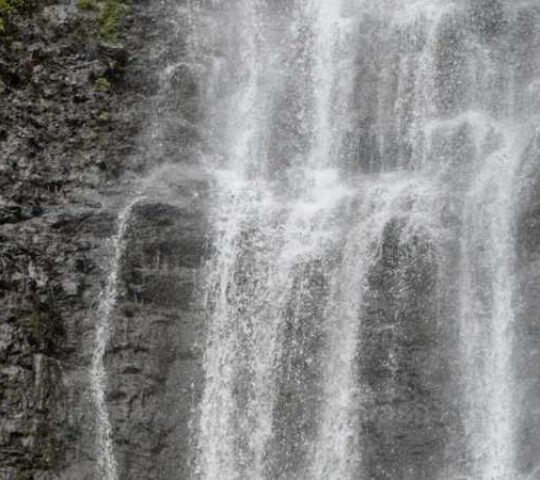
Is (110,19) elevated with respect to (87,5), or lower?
lower

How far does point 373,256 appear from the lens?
11.0 meters

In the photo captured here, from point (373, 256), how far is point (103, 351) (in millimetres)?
3553

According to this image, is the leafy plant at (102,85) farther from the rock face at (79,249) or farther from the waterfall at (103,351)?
the waterfall at (103,351)

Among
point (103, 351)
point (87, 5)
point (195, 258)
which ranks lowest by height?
point (103, 351)

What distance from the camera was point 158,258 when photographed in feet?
37.9

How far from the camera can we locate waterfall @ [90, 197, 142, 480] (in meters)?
10.8

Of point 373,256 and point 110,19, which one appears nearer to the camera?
point 373,256

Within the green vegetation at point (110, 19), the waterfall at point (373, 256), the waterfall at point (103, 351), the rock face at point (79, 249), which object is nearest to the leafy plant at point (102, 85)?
the rock face at point (79, 249)

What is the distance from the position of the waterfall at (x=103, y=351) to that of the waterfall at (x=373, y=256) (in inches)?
41.8

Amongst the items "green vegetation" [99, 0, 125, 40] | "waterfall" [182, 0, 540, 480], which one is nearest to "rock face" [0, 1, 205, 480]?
"green vegetation" [99, 0, 125, 40]

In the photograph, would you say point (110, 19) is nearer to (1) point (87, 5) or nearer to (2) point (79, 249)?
(1) point (87, 5)

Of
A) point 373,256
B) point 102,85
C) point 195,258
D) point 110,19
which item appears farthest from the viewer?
point 110,19

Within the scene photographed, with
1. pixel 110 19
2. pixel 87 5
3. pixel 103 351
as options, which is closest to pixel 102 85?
pixel 110 19

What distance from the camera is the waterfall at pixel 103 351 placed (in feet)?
35.4
